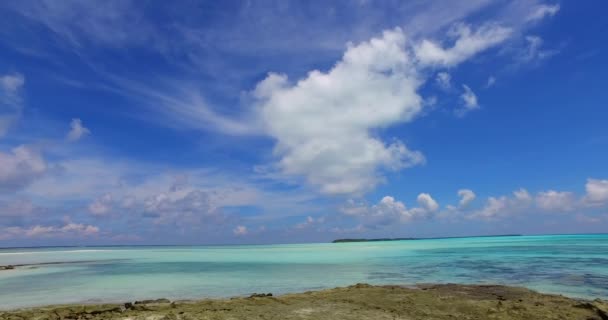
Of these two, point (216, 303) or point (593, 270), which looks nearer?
point (216, 303)

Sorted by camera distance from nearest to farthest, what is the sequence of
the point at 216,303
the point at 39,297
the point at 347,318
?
the point at 347,318 < the point at 216,303 < the point at 39,297

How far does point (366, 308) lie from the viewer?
13820 millimetres

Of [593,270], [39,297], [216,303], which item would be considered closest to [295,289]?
[216,303]

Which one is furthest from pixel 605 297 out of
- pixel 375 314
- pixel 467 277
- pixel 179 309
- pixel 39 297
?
pixel 39 297

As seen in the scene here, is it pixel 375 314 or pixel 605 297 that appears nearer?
pixel 375 314

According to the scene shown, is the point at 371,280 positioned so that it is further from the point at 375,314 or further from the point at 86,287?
the point at 86,287

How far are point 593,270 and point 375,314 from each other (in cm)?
2160

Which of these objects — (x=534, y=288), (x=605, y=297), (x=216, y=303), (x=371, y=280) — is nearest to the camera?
(x=216, y=303)

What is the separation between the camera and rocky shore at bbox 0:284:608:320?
1264 cm

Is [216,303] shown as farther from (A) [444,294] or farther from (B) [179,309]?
(A) [444,294]

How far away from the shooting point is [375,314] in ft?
42.3

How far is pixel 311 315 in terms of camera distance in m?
12.8

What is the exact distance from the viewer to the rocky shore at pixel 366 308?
1264 cm

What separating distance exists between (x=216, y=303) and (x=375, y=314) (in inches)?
244
